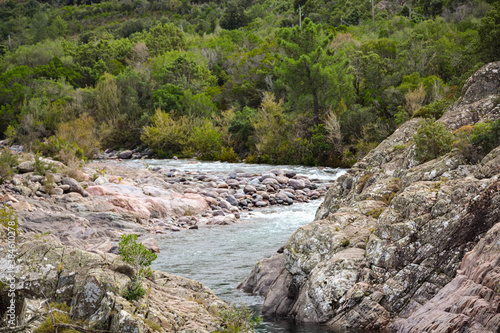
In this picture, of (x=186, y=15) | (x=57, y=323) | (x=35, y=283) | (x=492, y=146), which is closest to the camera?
(x=57, y=323)

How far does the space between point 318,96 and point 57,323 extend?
2991 cm

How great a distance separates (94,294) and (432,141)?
802 centimetres

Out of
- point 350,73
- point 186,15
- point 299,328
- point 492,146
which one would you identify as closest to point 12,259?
point 299,328

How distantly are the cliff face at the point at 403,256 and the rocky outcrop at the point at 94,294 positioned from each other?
245cm

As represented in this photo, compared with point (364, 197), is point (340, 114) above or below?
below

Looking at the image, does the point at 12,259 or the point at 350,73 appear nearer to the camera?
the point at 12,259

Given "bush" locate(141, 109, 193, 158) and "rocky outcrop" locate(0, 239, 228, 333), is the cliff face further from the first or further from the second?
"bush" locate(141, 109, 193, 158)

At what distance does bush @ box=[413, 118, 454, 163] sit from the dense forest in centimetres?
456

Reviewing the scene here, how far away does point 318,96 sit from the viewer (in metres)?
33.8

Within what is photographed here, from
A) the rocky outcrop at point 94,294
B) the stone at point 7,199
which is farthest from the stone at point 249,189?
the rocky outcrop at point 94,294

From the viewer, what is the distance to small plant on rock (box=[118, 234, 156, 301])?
608 centimetres

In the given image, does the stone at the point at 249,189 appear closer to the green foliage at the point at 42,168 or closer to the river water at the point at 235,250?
the river water at the point at 235,250

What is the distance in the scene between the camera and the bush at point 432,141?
10.6 metres

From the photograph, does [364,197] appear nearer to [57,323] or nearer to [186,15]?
[57,323]
